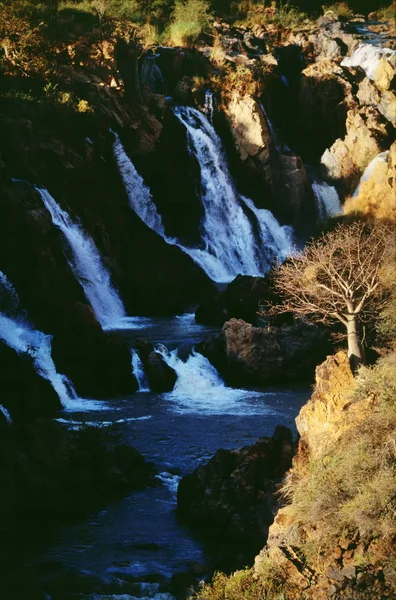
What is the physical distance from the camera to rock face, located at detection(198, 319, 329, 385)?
92.0 ft

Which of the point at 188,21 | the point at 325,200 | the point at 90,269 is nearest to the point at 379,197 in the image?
the point at 325,200

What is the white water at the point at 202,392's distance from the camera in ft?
83.3

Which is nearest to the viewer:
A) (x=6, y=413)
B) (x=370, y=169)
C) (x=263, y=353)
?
(x=6, y=413)

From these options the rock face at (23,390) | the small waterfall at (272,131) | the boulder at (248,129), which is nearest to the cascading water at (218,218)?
the boulder at (248,129)

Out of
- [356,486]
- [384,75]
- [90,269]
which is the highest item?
[384,75]

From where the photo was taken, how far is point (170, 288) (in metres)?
35.9

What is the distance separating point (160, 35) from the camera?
52.2m

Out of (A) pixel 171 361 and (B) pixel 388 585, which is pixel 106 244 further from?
(B) pixel 388 585

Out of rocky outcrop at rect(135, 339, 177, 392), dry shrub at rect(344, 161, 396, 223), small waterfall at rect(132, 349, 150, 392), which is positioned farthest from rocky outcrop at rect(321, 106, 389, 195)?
small waterfall at rect(132, 349, 150, 392)

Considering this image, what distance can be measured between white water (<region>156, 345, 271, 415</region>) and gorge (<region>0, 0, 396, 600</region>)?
0.09 metres

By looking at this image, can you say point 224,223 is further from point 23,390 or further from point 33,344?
point 23,390

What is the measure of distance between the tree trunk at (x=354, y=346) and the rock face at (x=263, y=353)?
9.21 meters

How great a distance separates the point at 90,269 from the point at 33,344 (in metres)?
7.68

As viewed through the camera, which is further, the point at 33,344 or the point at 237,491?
the point at 33,344
